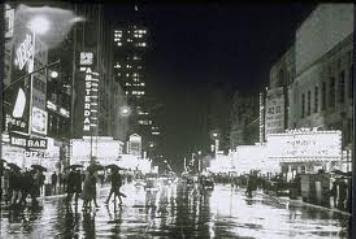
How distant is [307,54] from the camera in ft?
260

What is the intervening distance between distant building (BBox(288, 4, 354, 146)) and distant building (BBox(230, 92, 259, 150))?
188 ft

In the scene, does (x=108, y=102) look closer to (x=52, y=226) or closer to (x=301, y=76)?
(x=301, y=76)

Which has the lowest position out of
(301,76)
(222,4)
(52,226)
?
(52,226)

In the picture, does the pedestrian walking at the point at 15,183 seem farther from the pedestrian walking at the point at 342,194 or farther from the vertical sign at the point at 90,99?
the vertical sign at the point at 90,99

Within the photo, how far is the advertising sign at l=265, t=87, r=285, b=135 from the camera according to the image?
3376 inches

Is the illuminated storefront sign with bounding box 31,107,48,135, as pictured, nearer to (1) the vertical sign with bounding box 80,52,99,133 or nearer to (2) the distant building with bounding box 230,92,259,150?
(1) the vertical sign with bounding box 80,52,99,133

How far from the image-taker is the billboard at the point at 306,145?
51.8m

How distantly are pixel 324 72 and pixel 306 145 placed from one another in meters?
17.6

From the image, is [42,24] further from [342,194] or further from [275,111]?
[342,194]

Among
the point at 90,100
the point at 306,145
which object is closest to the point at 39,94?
the point at 90,100

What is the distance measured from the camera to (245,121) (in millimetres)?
166250

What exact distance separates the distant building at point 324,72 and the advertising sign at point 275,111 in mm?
1875

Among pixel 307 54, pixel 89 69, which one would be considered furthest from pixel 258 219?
pixel 89 69

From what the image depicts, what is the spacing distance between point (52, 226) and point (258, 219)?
9.48 metres
